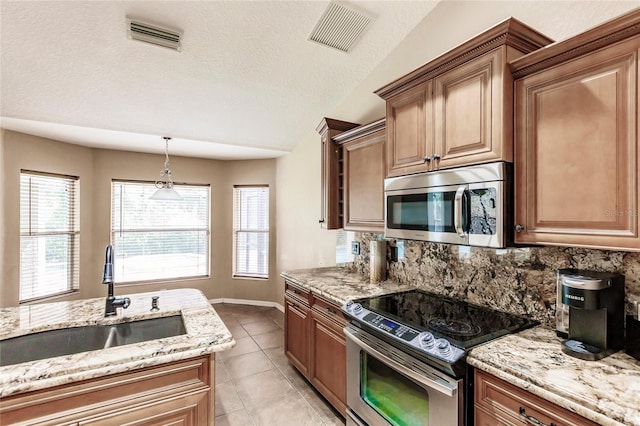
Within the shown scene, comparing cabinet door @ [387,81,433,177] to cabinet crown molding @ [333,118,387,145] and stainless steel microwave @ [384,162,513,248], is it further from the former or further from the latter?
cabinet crown molding @ [333,118,387,145]

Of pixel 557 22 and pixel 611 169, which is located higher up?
pixel 557 22

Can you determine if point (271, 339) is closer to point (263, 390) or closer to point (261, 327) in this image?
point (261, 327)

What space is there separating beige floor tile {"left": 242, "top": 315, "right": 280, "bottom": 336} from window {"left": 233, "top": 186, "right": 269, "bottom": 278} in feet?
3.35

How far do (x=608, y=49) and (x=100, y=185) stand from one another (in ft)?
18.7

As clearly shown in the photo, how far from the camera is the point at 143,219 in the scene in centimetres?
499

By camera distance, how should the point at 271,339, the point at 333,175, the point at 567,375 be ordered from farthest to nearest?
the point at 271,339 → the point at 333,175 → the point at 567,375

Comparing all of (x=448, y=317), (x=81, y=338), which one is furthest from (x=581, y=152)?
(x=81, y=338)

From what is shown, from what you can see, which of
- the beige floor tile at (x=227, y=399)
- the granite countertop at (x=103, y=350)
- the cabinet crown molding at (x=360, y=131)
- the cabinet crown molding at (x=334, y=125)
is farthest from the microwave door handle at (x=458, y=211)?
the beige floor tile at (x=227, y=399)

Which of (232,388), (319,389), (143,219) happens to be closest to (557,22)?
(319,389)

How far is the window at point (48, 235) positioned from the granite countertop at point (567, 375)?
4.93m

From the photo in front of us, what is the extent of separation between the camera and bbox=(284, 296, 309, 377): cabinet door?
280 cm

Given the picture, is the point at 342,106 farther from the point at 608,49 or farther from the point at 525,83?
the point at 608,49

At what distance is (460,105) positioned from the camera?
176 cm

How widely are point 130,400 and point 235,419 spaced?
4.35 feet
